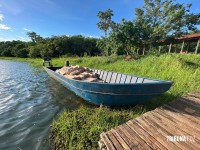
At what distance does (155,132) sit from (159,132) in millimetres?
79

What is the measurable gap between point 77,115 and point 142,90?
2.09m

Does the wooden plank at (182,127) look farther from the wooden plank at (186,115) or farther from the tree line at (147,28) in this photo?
the tree line at (147,28)

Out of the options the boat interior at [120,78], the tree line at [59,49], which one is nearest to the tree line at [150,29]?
the boat interior at [120,78]

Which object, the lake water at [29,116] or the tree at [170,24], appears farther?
the tree at [170,24]

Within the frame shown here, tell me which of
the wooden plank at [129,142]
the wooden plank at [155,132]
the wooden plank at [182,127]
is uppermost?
the wooden plank at [182,127]

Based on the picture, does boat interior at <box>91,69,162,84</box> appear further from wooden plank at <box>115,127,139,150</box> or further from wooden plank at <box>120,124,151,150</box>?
wooden plank at <box>115,127,139,150</box>

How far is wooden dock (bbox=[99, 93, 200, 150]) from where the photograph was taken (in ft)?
8.85

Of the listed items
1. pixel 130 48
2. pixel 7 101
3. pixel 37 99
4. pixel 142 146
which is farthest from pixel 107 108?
pixel 130 48

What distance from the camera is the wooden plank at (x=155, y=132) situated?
265cm

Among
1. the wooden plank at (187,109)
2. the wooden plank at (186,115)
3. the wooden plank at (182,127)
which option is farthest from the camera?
the wooden plank at (187,109)

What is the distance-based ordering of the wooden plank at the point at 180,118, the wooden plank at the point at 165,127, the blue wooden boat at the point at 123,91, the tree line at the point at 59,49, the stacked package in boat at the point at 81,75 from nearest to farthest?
the wooden plank at the point at 165,127 → the wooden plank at the point at 180,118 → the blue wooden boat at the point at 123,91 → the stacked package in boat at the point at 81,75 → the tree line at the point at 59,49

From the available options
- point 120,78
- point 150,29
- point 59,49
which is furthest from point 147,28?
point 59,49

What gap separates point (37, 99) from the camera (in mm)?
7199

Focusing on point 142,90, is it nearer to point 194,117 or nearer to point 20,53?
point 194,117
